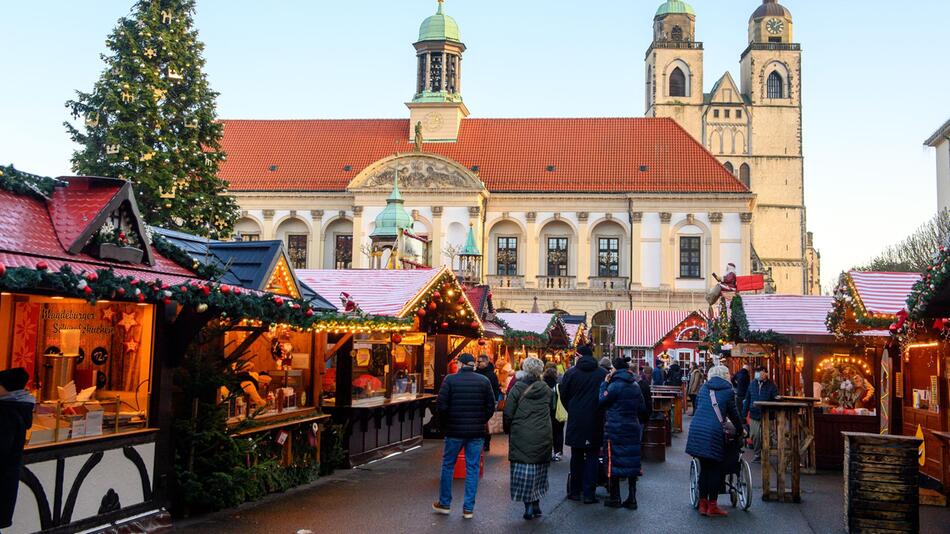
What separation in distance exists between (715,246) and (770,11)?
4101cm

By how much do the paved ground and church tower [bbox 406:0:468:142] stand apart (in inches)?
1749

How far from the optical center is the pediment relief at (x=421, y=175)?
5303 cm

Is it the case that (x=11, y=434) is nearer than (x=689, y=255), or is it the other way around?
(x=11, y=434)

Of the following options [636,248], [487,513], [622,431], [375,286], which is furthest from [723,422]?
[636,248]

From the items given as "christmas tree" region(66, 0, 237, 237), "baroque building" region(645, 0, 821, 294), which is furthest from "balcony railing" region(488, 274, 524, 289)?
"baroque building" region(645, 0, 821, 294)

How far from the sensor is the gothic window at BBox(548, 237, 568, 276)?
55375 millimetres

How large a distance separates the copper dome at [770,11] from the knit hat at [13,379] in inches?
3385

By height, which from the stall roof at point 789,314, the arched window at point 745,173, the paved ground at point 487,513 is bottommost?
the paved ground at point 487,513

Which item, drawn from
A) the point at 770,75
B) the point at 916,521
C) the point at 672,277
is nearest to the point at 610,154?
the point at 672,277

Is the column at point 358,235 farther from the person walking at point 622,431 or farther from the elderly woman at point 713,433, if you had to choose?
the elderly woman at point 713,433

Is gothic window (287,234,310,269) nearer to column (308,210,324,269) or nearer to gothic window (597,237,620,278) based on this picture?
column (308,210,324,269)

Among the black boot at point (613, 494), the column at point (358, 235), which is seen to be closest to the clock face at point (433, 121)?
the column at point (358, 235)

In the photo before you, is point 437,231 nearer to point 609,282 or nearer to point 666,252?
point 609,282

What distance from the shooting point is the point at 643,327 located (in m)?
40.1
